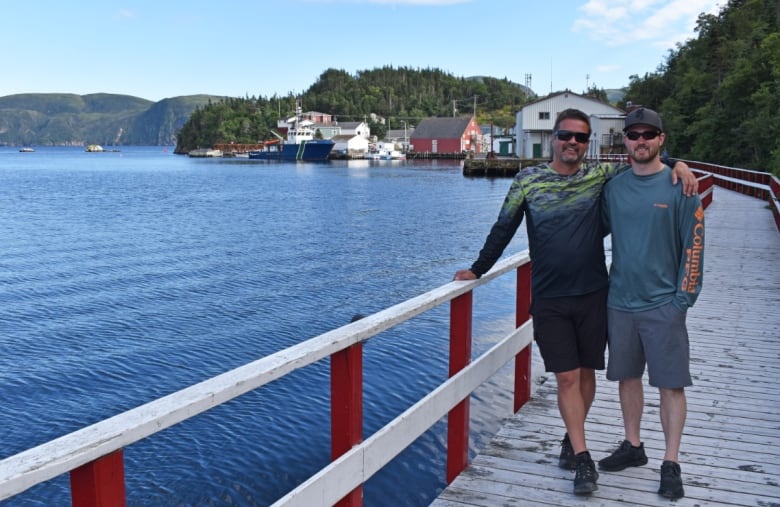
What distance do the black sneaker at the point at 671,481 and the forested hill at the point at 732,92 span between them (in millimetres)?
21901

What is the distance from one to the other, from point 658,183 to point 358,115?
19152 cm

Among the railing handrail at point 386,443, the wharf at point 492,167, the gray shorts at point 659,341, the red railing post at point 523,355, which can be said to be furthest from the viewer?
the wharf at point 492,167

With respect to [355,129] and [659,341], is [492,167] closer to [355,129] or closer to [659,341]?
[659,341]

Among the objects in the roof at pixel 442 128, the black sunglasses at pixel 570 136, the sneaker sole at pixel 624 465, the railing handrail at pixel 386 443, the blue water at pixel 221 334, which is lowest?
the blue water at pixel 221 334

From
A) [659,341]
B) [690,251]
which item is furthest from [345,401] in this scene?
[690,251]

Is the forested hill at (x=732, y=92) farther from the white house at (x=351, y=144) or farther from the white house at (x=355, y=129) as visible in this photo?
the white house at (x=355, y=129)

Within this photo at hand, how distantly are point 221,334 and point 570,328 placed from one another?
10236 mm

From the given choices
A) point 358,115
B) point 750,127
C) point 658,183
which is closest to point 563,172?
point 658,183

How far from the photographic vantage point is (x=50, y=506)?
716cm

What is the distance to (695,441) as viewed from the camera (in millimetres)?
4801

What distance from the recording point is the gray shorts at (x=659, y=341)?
379cm

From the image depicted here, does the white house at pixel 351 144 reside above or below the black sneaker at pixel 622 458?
above

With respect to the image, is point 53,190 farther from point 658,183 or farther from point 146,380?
point 658,183

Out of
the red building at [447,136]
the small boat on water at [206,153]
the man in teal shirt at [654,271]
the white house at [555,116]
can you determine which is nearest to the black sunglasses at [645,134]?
the man in teal shirt at [654,271]
